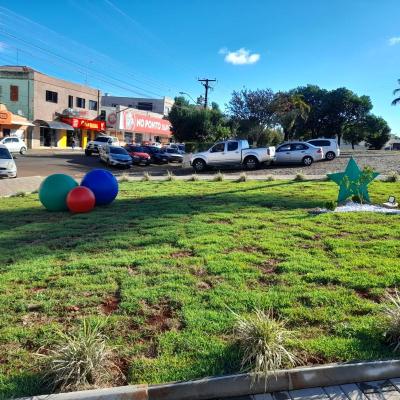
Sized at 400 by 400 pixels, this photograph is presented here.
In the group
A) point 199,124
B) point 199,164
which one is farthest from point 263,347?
point 199,124

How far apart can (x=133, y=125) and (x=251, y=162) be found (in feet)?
147

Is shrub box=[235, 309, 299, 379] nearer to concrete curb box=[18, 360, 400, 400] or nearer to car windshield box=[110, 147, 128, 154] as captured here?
concrete curb box=[18, 360, 400, 400]

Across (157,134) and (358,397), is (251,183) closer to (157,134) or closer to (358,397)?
(358,397)

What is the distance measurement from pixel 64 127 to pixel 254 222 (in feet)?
158

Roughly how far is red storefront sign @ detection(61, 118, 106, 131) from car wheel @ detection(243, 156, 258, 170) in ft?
116

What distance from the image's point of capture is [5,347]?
379 centimetres

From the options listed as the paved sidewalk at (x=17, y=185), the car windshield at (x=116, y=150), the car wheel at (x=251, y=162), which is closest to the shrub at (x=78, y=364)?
the paved sidewalk at (x=17, y=185)

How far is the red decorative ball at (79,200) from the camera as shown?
1004 cm

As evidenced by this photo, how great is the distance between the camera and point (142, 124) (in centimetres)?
6994

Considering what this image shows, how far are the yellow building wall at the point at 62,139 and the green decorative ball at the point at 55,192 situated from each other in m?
45.8

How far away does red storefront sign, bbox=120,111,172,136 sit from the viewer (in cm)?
6431

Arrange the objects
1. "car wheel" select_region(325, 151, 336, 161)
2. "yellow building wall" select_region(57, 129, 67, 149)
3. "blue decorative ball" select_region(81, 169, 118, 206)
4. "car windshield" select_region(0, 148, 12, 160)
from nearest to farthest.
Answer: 1. "blue decorative ball" select_region(81, 169, 118, 206)
2. "car windshield" select_region(0, 148, 12, 160)
3. "car wheel" select_region(325, 151, 336, 161)
4. "yellow building wall" select_region(57, 129, 67, 149)

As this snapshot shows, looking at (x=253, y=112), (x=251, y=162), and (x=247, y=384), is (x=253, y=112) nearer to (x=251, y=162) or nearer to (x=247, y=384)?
(x=251, y=162)

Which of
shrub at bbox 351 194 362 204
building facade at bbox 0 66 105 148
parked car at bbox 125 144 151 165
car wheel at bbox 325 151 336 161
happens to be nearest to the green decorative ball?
shrub at bbox 351 194 362 204
